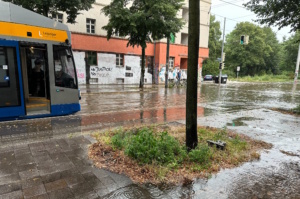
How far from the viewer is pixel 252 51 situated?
60.7 m

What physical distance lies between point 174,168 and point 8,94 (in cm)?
587

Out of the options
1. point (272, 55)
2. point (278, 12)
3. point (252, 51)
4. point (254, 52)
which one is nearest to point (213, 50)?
point (252, 51)

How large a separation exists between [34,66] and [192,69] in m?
7.01

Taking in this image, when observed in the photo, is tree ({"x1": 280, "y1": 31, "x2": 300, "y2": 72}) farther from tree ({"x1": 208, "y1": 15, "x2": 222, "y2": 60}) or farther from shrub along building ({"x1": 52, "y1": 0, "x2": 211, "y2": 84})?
shrub along building ({"x1": 52, "y1": 0, "x2": 211, "y2": 84})

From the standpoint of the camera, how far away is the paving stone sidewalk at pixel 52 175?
344 centimetres

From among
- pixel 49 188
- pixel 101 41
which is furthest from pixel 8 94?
pixel 101 41

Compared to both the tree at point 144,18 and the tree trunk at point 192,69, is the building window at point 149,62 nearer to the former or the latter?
the tree at point 144,18

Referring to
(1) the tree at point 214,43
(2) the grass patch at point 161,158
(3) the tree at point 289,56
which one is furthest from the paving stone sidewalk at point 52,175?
(3) the tree at point 289,56

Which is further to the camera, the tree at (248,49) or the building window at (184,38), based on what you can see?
the tree at (248,49)

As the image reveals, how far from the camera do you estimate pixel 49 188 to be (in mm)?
3531

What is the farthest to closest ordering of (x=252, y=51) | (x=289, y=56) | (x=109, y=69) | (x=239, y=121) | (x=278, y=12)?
1. (x=289, y=56)
2. (x=252, y=51)
3. (x=109, y=69)
4. (x=278, y=12)
5. (x=239, y=121)

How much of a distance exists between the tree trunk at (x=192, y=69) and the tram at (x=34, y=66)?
197 inches

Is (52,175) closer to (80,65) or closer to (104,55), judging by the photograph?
(80,65)

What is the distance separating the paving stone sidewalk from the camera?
3.44 m
